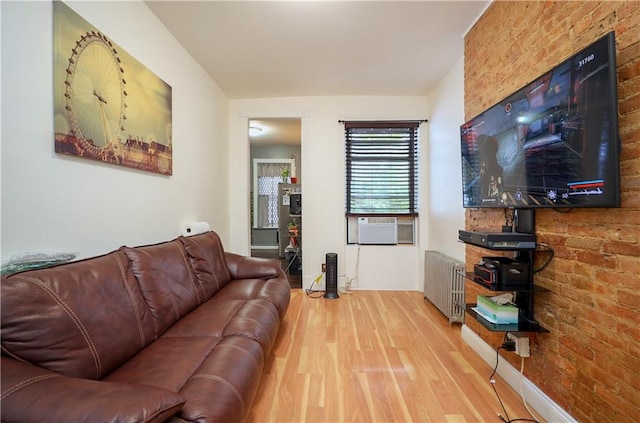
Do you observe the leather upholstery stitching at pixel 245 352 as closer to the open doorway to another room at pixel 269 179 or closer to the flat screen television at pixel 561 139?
the flat screen television at pixel 561 139

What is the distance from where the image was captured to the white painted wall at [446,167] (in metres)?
2.68

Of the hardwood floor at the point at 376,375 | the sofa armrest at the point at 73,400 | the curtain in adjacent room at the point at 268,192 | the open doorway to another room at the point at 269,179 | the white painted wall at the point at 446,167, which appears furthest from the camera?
the curtain in adjacent room at the point at 268,192

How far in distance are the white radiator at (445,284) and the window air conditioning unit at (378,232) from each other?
57 centimetres

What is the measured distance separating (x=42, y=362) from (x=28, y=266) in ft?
1.61

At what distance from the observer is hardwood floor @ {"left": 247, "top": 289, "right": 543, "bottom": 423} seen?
1478 millimetres

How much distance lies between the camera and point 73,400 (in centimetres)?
73

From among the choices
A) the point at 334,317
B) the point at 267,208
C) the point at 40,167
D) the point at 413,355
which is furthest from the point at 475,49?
the point at 267,208

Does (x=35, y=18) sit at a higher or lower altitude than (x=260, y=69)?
lower

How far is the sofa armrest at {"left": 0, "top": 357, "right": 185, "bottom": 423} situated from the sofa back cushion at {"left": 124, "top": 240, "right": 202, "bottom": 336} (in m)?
0.67

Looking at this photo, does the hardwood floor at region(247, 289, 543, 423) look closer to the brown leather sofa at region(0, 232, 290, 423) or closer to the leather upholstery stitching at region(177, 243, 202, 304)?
the brown leather sofa at region(0, 232, 290, 423)

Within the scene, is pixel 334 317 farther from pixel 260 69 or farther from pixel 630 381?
pixel 260 69

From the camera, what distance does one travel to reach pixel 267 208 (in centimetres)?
664

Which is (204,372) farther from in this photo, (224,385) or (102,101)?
(102,101)

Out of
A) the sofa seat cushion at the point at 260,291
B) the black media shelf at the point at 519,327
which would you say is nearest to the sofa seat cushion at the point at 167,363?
the sofa seat cushion at the point at 260,291
